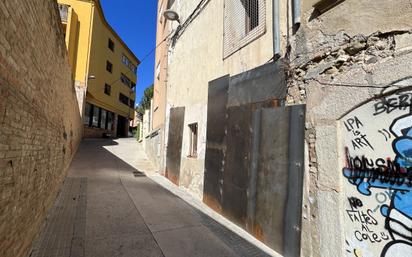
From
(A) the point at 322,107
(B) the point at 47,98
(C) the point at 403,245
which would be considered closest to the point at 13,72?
(B) the point at 47,98

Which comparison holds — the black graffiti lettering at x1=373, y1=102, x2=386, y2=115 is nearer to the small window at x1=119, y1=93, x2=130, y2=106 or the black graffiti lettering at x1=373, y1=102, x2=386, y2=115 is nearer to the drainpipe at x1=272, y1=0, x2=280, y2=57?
the drainpipe at x1=272, y1=0, x2=280, y2=57

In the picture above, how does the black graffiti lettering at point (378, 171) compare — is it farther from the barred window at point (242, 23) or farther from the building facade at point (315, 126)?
the barred window at point (242, 23)

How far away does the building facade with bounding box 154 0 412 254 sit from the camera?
2957 millimetres

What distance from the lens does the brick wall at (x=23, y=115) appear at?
8.29 feet

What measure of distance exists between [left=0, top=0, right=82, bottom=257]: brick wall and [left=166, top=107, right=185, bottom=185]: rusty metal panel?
16.7ft

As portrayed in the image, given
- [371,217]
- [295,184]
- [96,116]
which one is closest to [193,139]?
[295,184]

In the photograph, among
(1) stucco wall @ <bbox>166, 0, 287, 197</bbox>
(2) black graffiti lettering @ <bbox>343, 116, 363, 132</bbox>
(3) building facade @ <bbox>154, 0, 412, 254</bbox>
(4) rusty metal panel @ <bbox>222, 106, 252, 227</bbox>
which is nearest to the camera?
(3) building facade @ <bbox>154, 0, 412, 254</bbox>

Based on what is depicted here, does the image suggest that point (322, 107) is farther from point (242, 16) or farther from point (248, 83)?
point (242, 16)

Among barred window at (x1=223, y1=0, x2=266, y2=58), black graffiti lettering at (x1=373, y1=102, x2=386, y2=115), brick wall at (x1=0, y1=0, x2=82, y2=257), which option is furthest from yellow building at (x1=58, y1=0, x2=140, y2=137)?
black graffiti lettering at (x1=373, y1=102, x2=386, y2=115)

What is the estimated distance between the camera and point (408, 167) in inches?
110

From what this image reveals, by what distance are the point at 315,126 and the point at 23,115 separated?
3829 mm

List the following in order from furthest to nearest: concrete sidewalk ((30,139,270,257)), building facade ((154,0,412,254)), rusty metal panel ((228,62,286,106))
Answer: rusty metal panel ((228,62,286,106)) < concrete sidewalk ((30,139,270,257)) < building facade ((154,0,412,254))

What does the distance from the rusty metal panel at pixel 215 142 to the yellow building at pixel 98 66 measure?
14.6 metres

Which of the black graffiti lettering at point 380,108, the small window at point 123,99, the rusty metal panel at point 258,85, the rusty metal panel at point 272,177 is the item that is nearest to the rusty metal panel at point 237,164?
the rusty metal panel at point 258,85
